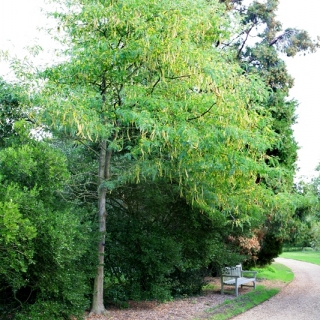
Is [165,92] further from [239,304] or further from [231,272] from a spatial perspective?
[231,272]

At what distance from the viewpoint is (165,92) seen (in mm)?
8648

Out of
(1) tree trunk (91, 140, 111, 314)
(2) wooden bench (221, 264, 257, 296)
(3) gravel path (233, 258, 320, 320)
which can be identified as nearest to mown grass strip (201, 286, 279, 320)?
(3) gravel path (233, 258, 320, 320)

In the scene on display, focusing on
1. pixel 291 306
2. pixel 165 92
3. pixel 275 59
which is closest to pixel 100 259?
pixel 165 92

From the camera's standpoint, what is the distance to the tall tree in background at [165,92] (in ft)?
26.2

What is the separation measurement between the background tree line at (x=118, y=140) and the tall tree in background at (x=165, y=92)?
3 centimetres

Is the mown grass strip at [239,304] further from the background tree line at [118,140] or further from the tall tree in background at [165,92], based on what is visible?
the tall tree in background at [165,92]

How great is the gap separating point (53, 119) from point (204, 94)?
8.55 ft

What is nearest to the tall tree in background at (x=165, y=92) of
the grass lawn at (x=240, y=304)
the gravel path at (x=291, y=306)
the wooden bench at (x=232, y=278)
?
the grass lawn at (x=240, y=304)

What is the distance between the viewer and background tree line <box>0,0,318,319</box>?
7430mm

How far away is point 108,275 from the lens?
12.0 meters

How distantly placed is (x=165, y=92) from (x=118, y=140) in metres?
1.32

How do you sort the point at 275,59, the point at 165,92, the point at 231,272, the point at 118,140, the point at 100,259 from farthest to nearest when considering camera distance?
1. the point at 275,59
2. the point at 231,272
3. the point at 100,259
4. the point at 118,140
5. the point at 165,92

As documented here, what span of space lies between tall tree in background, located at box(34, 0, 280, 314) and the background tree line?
26 millimetres

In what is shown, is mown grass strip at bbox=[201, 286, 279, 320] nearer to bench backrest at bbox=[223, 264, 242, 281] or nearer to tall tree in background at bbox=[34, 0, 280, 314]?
bench backrest at bbox=[223, 264, 242, 281]
